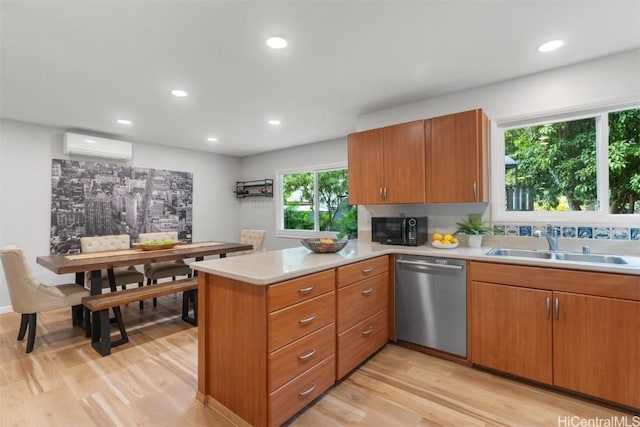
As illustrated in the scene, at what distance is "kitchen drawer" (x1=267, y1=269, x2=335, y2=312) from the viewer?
1552 millimetres

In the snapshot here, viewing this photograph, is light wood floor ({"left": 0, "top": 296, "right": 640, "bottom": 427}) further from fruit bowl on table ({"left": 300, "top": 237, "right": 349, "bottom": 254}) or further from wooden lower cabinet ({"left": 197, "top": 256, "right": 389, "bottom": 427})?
fruit bowl on table ({"left": 300, "top": 237, "right": 349, "bottom": 254})

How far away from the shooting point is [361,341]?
7.42 feet

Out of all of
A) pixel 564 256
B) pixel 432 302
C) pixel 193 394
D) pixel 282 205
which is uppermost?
pixel 282 205

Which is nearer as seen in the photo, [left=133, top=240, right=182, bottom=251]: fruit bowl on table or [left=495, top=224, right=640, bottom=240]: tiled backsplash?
[left=495, top=224, right=640, bottom=240]: tiled backsplash

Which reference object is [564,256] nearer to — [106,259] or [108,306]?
[108,306]

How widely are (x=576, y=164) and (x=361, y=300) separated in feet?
6.95

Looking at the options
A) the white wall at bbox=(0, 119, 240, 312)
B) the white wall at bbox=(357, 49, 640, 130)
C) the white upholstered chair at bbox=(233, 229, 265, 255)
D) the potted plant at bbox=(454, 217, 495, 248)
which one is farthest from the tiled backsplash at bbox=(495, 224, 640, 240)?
the white wall at bbox=(0, 119, 240, 312)

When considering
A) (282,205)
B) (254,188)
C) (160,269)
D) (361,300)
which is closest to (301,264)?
(361,300)

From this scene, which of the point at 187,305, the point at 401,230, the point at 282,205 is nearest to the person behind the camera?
the point at 401,230

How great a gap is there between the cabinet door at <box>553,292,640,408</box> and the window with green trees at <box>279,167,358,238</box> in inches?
111

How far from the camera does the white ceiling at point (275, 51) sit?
1700 mm

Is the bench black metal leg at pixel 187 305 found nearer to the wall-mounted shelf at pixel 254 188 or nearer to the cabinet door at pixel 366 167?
the cabinet door at pixel 366 167

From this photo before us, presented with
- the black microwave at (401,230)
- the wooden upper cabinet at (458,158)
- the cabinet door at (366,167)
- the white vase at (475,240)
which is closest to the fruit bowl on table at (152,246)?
the cabinet door at (366,167)

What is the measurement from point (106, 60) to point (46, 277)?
328 centimetres
